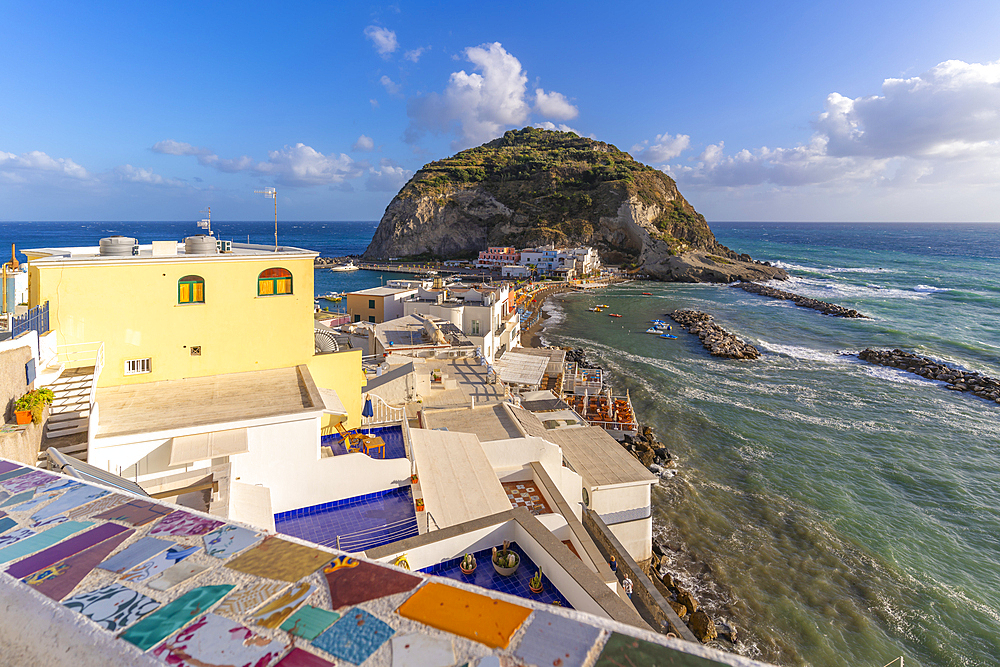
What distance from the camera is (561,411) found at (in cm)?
1797

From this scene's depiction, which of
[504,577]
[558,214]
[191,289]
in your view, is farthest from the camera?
[558,214]

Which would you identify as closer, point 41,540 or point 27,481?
point 41,540

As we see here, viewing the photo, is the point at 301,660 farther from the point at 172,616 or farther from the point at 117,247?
the point at 117,247

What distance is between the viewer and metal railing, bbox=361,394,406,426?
11.6m

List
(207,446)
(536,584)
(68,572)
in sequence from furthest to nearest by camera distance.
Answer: (207,446) < (536,584) < (68,572)

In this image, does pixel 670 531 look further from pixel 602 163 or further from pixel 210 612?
pixel 602 163

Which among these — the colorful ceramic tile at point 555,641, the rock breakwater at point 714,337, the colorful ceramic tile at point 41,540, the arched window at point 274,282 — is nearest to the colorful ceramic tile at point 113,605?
the colorful ceramic tile at point 41,540

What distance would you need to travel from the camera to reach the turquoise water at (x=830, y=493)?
38.5ft

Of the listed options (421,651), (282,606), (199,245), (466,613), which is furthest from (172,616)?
(199,245)

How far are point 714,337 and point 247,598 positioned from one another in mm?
39580

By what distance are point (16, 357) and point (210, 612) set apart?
6.29m

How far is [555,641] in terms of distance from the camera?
1.80m

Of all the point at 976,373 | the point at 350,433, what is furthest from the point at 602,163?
the point at 350,433

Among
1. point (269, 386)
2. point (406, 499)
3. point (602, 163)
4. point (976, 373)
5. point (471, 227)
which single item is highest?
point (602, 163)
